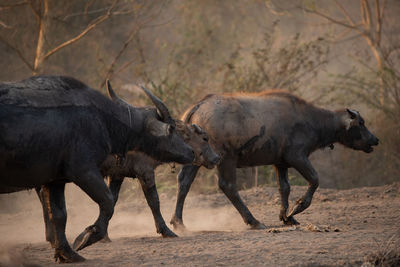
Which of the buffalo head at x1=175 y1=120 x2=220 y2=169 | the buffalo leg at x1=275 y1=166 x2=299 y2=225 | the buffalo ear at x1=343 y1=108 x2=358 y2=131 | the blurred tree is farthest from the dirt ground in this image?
the blurred tree

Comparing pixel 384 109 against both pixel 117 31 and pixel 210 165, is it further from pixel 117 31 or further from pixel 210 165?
pixel 117 31

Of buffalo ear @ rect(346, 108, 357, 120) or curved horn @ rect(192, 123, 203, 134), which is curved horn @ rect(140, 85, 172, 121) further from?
buffalo ear @ rect(346, 108, 357, 120)

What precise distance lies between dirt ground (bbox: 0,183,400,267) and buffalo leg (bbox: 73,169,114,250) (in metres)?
0.24

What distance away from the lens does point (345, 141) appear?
940 centimetres

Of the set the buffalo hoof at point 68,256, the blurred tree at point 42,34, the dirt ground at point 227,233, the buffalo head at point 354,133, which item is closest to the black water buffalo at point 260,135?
the buffalo head at point 354,133

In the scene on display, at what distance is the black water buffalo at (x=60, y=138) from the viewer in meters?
5.17

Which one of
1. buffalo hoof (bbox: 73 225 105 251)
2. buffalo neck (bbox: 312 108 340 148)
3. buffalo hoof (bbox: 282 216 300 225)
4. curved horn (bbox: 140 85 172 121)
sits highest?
curved horn (bbox: 140 85 172 121)

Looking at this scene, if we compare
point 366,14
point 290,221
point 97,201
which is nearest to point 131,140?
point 97,201

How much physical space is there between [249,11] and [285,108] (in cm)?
2230

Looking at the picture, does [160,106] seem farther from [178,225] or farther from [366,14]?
[366,14]

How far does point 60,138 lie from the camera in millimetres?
5359

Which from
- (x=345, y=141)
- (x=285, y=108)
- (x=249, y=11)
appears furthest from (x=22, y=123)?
(x=249, y=11)

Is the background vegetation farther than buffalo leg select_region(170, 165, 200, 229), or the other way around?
the background vegetation

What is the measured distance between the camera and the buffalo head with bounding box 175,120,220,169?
24.3ft
